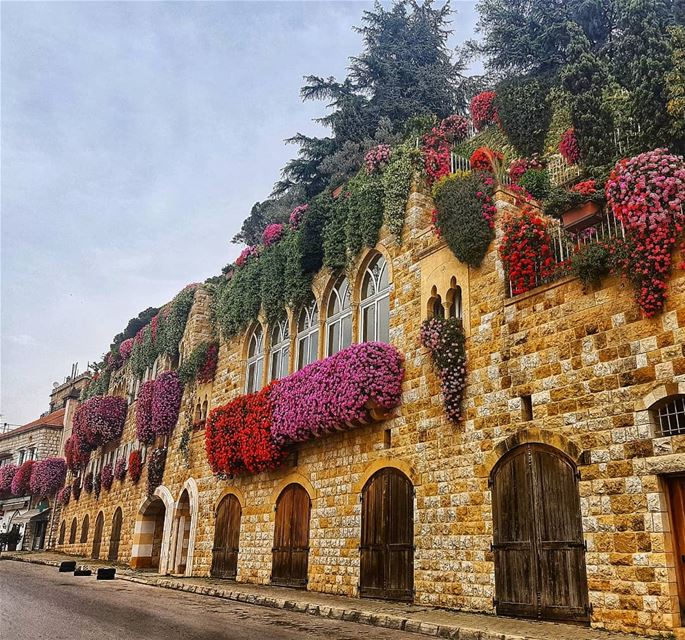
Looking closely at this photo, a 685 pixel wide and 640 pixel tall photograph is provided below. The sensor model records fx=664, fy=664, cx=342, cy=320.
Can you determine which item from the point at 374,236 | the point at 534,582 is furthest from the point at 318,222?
the point at 534,582

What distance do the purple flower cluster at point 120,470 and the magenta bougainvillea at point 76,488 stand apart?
286 inches

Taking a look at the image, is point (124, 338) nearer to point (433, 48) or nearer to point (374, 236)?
point (433, 48)

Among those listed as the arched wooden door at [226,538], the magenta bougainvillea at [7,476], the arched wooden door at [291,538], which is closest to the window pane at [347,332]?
the arched wooden door at [291,538]

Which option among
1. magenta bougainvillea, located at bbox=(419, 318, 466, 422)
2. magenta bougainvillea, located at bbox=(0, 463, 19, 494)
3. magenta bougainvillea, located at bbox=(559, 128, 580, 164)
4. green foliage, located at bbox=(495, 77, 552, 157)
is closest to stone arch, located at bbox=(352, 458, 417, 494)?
magenta bougainvillea, located at bbox=(419, 318, 466, 422)

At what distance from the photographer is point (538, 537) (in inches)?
351

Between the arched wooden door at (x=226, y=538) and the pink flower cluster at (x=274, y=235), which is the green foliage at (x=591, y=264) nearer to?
the pink flower cluster at (x=274, y=235)

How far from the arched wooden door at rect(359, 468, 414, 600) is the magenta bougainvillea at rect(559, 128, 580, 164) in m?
8.51

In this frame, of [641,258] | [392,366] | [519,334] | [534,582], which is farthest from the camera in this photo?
[392,366]

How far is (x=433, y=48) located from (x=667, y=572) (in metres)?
24.0

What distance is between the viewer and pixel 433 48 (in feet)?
88.3

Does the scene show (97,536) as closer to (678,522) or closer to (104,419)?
(104,419)

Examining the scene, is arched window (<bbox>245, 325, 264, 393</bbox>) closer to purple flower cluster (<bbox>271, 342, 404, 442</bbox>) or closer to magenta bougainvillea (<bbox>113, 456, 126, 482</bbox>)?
purple flower cluster (<bbox>271, 342, 404, 442</bbox>)

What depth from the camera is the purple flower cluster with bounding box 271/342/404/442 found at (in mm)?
12109

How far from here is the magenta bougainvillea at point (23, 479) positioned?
40125 mm
